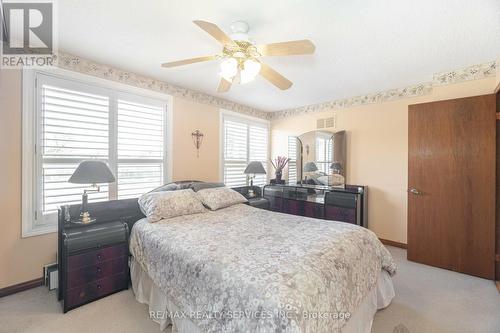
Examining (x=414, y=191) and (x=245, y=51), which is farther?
(x=414, y=191)

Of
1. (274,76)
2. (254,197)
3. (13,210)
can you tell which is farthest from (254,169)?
(13,210)

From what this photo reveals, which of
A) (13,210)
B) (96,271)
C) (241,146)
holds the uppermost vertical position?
(241,146)

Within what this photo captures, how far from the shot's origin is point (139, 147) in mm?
3102

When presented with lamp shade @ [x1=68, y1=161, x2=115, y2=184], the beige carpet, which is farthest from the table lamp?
the beige carpet

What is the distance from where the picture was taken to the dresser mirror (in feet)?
13.6

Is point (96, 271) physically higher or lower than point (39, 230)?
lower

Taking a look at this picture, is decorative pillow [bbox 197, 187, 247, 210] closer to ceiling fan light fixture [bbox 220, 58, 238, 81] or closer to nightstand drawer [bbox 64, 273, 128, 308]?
nightstand drawer [bbox 64, 273, 128, 308]

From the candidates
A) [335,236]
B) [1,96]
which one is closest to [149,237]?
[335,236]

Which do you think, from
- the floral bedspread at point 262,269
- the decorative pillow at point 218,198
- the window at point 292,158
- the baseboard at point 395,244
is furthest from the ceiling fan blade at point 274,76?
the baseboard at point 395,244

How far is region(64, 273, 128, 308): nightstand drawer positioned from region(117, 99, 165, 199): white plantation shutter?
1043 mm

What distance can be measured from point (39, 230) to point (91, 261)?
2.64ft

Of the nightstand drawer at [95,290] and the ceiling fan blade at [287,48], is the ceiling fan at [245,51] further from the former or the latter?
the nightstand drawer at [95,290]

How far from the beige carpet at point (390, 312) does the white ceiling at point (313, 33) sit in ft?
8.21

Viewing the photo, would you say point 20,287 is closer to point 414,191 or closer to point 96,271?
point 96,271
